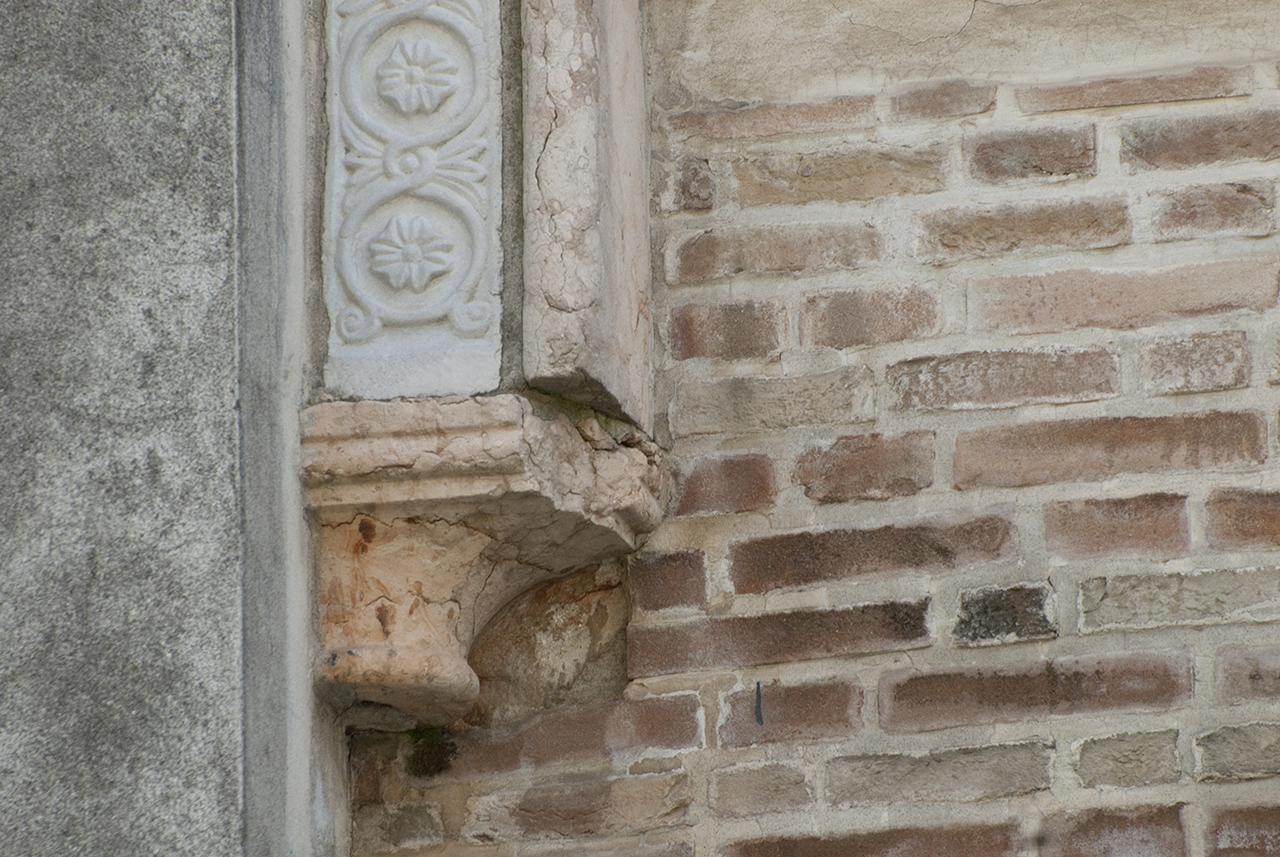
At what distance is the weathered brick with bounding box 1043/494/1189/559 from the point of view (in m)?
1.55

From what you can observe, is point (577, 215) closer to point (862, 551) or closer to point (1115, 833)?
point (862, 551)

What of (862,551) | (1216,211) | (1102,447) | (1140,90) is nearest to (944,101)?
(1140,90)

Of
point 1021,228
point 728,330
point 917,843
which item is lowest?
point 917,843

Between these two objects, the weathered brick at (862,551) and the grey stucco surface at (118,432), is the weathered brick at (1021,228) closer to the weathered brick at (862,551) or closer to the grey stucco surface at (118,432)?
the weathered brick at (862,551)

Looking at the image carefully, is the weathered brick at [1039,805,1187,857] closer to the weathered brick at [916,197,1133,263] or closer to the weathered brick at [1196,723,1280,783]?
the weathered brick at [1196,723,1280,783]

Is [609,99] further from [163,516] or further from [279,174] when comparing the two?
[163,516]

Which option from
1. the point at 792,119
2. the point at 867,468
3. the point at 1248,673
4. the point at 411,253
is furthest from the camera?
the point at 792,119

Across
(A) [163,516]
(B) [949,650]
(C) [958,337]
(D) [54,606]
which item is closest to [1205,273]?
(C) [958,337]

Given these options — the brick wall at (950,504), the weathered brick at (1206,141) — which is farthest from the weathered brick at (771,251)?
the weathered brick at (1206,141)

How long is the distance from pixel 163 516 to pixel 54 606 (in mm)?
124

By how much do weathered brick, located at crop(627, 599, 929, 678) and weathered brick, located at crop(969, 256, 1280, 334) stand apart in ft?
1.23

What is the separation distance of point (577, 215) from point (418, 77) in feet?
0.79

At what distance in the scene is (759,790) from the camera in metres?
1.53

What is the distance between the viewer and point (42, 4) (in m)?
1.33
